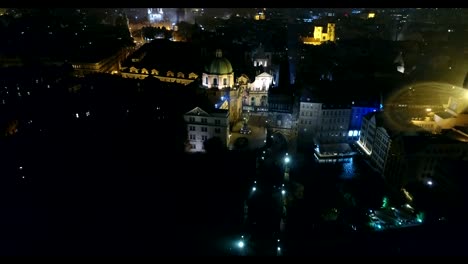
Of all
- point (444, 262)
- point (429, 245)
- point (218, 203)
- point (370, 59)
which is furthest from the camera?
point (370, 59)

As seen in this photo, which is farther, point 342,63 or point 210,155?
point 342,63

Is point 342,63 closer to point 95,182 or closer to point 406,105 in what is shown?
point 406,105

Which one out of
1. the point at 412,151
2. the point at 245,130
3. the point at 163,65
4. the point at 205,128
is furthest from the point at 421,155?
the point at 163,65

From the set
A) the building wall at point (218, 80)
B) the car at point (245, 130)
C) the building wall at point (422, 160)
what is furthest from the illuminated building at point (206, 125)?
the building wall at point (422, 160)

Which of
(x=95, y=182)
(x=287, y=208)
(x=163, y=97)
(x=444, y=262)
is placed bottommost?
(x=287, y=208)

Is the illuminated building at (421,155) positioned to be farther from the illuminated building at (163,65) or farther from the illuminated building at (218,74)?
the illuminated building at (163,65)

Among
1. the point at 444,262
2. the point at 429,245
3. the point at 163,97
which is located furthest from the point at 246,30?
the point at 444,262

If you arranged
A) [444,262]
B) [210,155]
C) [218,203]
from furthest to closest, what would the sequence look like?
[210,155]
[218,203]
[444,262]

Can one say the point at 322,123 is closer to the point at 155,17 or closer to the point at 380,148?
the point at 380,148
